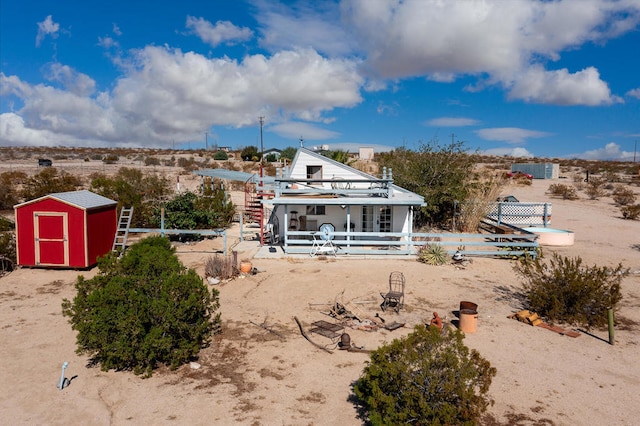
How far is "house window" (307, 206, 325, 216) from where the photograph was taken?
17500 millimetres

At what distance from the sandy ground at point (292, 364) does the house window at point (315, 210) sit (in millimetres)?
4953

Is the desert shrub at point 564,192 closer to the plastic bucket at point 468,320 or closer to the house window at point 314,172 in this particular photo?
the house window at point 314,172

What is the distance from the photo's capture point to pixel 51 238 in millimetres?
13891

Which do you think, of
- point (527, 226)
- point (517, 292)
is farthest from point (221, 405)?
point (527, 226)

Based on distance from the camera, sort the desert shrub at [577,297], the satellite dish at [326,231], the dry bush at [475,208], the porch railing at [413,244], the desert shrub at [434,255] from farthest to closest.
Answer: the dry bush at [475,208]
the satellite dish at [326,231]
the porch railing at [413,244]
the desert shrub at [434,255]
the desert shrub at [577,297]

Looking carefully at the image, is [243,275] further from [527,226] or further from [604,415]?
[527,226]

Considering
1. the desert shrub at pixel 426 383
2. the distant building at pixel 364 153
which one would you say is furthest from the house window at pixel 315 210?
the distant building at pixel 364 153

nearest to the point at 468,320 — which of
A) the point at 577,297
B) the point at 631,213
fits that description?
the point at 577,297

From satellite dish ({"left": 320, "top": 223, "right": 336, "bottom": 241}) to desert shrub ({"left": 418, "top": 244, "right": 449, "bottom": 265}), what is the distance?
11.1ft

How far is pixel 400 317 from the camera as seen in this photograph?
9.77 m

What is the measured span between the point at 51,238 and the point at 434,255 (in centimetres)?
1284

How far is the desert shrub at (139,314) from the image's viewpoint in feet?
22.8

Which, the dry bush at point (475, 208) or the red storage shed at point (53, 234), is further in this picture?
the dry bush at point (475, 208)

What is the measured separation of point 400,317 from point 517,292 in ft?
13.4
